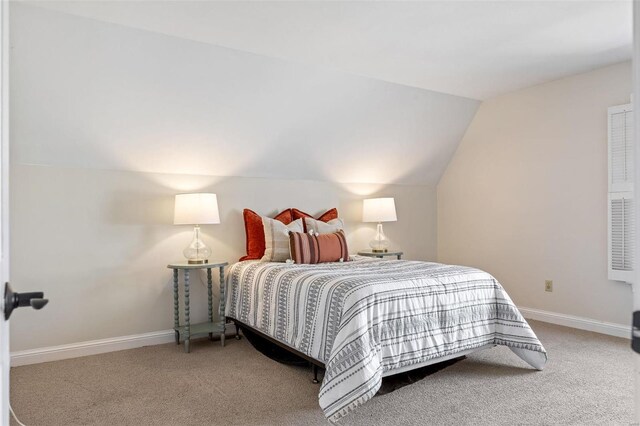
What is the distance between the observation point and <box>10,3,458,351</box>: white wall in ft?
10.7

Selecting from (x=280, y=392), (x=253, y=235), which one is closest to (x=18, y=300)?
(x=280, y=392)

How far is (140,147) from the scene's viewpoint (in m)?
3.84

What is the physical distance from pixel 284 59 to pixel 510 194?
2.90 m

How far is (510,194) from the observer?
16.5ft

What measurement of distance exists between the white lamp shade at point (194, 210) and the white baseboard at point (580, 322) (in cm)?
339

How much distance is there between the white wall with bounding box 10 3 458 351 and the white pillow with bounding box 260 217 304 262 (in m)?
0.40

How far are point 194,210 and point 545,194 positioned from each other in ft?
11.4

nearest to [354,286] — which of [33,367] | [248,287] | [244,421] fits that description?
[244,421]

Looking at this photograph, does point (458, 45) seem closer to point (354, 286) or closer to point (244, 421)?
point (354, 286)

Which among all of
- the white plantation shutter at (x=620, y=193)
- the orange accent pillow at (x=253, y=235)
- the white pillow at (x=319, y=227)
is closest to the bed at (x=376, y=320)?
the orange accent pillow at (x=253, y=235)

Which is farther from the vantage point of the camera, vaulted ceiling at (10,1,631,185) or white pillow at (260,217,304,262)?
white pillow at (260,217,304,262)

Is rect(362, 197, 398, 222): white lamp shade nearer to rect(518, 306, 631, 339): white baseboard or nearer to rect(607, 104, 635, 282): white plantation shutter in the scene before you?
rect(518, 306, 631, 339): white baseboard

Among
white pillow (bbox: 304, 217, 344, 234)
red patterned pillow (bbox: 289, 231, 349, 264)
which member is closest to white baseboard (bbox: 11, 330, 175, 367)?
red patterned pillow (bbox: 289, 231, 349, 264)

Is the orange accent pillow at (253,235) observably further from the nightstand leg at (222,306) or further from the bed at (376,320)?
the bed at (376,320)
